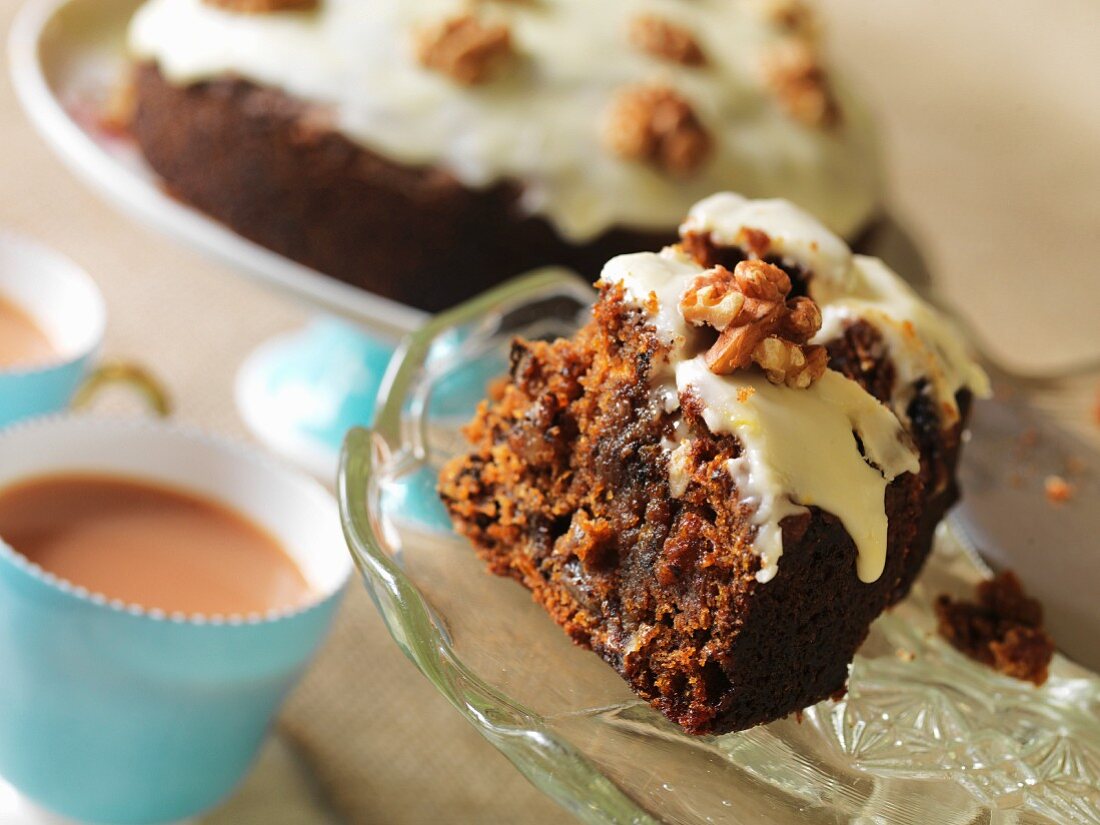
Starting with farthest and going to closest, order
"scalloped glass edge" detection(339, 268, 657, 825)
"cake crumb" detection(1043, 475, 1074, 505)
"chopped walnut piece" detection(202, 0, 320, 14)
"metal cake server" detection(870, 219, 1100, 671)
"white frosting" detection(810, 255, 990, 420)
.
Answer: "chopped walnut piece" detection(202, 0, 320, 14) → "cake crumb" detection(1043, 475, 1074, 505) → "metal cake server" detection(870, 219, 1100, 671) → "white frosting" detection(810, 255, 990, 420) → "scalloped glass edge" detection(339, 268, 657, 825)

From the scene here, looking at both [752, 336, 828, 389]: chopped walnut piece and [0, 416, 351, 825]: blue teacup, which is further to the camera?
[0, 416, 351, 825]: blue teacup

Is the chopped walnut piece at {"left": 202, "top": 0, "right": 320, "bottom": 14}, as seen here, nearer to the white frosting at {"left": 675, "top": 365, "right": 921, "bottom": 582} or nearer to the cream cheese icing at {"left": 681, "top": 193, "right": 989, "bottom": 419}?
the cream cheese icing at {"left": 681, "top": 193, "right": 989, "bottom": 419}

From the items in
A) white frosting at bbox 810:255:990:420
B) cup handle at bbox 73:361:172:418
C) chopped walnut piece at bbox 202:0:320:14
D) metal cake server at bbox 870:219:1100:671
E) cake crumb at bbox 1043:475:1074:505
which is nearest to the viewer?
white frosting at bbox 810:255:990:420

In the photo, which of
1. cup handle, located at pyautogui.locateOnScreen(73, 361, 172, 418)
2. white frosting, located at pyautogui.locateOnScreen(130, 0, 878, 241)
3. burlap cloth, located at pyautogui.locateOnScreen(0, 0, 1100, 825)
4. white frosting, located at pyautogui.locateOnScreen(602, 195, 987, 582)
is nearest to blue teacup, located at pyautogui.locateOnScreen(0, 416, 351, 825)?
burlap cloth, located at pyautogui.locateOnScreen(0, 0, 1100, 825)

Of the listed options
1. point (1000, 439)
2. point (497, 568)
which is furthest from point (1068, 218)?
point (497, 568)

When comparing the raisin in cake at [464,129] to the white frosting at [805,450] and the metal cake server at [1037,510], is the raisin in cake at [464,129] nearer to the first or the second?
the metal cake server at [1037,510]

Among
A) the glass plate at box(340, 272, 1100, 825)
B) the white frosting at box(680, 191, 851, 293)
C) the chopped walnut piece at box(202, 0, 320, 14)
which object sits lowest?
the glass plate at box(340, 272, 1100, 825)

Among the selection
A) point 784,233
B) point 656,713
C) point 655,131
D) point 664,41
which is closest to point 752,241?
point 784,233

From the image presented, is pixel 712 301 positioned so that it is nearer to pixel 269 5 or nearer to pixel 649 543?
pixel 649 543

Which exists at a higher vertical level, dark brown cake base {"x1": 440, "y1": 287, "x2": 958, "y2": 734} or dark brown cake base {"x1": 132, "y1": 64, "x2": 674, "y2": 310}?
dark brown cake base {"x1": 440, "y1": 287, "x2": 958, "y2": 734}

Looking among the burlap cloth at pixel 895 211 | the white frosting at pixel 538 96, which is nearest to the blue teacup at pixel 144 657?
the burlap cloth at pixel 895 211
